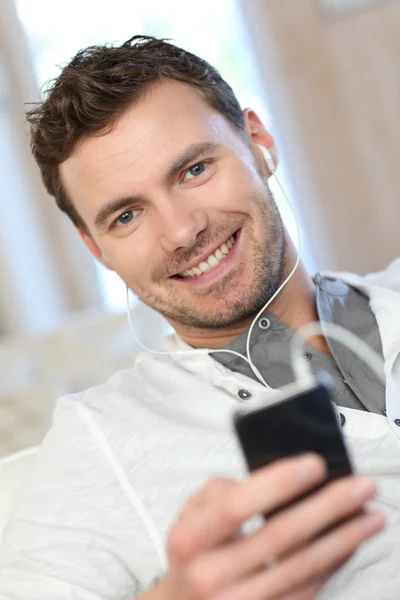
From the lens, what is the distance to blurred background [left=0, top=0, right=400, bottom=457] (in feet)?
8.90

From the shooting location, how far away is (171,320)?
4.16 feet

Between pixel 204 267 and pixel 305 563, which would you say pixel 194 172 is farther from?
pixel 305 563

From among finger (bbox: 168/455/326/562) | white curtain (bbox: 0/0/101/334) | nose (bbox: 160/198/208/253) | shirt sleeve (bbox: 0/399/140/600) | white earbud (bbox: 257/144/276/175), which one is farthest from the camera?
white curtain (bbox: 0/0/101/334)

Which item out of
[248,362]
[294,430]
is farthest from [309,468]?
[248,362]

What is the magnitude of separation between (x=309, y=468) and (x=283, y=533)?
1.9 inches

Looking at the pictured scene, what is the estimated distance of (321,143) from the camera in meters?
2.79

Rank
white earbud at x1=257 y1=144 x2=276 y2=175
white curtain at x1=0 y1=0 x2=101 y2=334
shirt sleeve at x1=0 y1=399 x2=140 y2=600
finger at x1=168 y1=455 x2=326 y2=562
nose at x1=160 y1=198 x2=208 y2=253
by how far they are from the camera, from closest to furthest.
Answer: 1. finger at x1=168 y1=455 x2=326 y2=562
2. shirt sleeve at x1=0 y1=399 x2=140 y2=600
3. nose at x1=160 y1=198 x2=208 y2=253
4. white earbud at x1=257 y1=144 x2=276 y2=175
5. white curtain at x1=0 y1=0 x2=101 y2=334

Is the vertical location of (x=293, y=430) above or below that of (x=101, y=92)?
below

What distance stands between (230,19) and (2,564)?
2.34 meters

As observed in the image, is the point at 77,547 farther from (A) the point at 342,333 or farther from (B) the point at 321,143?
(B) the point at 321,143

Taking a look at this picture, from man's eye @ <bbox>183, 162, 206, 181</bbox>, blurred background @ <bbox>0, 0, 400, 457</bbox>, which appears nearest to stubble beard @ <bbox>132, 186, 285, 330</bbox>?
man's eye @ <bbox>183, 162, 206, 181</bbox>

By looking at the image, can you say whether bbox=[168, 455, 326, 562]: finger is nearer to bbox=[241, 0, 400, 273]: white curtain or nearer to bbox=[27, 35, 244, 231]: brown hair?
bbox=[27, 35, 244, 231]: brown hair

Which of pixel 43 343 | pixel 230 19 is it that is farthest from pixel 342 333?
pixel 230 19

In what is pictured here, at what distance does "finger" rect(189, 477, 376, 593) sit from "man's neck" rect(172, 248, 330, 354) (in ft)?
2.28
